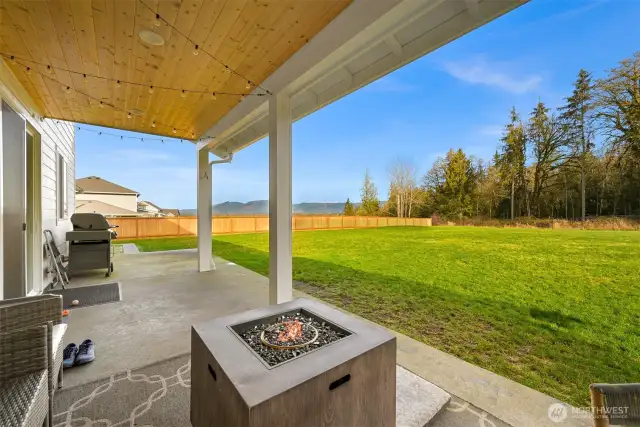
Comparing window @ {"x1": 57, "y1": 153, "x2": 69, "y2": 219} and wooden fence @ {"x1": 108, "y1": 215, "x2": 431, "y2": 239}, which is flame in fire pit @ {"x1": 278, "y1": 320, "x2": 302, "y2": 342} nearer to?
window @ {"x1": 57, "y1": 153, "x2": 69, "y2": 219}

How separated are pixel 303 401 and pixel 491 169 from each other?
23.6 ft

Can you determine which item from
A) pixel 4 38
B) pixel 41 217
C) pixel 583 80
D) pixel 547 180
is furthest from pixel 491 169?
pixel 41 217

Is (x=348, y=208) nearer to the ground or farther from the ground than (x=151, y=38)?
nearer to the ground

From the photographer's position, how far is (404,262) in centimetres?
663

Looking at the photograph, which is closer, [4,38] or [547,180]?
[4,38]

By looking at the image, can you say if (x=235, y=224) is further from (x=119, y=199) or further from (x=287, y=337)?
(x=119, y=199)

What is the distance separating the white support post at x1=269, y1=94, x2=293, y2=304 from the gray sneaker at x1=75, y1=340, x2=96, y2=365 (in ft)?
5.01

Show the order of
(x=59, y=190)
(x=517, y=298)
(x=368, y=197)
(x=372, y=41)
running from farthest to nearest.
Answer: (x=368, y=197)
(x=59, y=190)
(x=517, y=298)
(x=372, y=41)

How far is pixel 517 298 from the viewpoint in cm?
385

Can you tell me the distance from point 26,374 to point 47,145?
4.47 meters

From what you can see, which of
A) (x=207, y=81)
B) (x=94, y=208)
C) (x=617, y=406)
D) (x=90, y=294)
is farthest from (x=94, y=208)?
(x=617, y=406)

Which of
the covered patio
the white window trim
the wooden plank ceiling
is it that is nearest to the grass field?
the covered patio

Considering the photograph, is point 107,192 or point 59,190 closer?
point 59,190

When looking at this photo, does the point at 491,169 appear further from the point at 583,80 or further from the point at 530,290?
the point at 530,290
